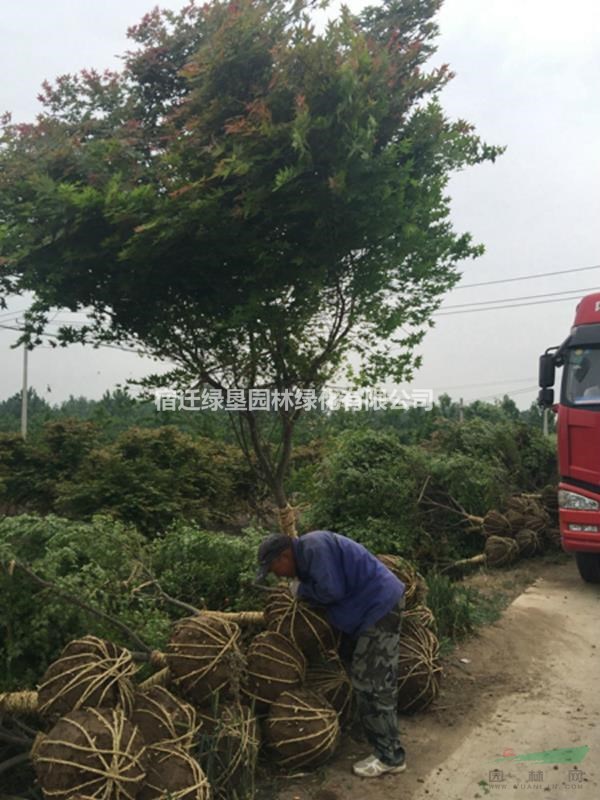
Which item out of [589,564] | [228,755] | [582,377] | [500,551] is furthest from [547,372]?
[228,755]

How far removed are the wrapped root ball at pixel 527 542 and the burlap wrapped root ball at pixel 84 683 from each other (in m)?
7.43

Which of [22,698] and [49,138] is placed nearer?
[22,698]

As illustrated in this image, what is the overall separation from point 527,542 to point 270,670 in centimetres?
665

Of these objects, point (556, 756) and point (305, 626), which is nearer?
point (556, 756)

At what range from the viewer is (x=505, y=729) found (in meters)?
4.59

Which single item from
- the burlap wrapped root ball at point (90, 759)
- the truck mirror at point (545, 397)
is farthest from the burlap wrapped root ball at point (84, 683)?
the truck mirror at point (545, 397)

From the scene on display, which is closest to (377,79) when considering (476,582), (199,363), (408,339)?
(408,339)

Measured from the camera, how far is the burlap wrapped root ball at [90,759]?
3.02 meters

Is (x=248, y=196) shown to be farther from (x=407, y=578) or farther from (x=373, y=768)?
(x=373, y=768)

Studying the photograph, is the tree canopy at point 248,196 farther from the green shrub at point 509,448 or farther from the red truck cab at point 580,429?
the green shrub at point 509,448

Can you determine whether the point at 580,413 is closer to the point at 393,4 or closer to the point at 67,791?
the point at 393,4

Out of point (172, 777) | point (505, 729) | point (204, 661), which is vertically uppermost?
point (204, 661)

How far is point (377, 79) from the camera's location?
18.6 feet

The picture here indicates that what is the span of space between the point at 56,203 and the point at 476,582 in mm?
6459
